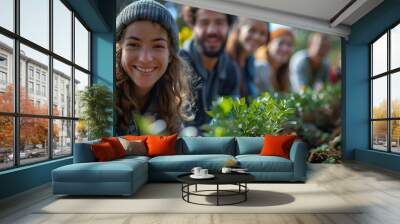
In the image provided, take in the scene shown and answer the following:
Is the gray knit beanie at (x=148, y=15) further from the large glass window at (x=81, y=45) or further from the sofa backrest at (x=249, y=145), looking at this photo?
the sofa backrest at (x=249, y=145)

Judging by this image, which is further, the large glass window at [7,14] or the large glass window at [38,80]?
the large glass window at [38,80]

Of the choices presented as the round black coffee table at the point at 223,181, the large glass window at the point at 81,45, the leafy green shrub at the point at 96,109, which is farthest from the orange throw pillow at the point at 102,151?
the large glass window at the point at 81,45

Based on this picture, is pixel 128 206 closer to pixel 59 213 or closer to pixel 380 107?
pixel 59 213

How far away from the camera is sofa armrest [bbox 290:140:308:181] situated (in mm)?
5492

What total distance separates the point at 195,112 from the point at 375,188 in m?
4.84

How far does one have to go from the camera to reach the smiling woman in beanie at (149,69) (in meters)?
8.64

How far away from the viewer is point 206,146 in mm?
6297

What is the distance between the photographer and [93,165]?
4.64 m

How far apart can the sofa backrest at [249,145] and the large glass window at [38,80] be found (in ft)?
9.67

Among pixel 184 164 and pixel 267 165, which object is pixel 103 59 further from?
pixel 267 165

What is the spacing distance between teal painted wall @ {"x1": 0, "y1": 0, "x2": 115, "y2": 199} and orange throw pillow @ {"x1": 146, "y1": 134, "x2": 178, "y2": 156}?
4.69 feet

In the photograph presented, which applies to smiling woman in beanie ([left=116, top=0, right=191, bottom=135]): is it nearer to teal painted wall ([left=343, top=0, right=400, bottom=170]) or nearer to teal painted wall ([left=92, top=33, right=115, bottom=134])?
teal painted wall ([left=92, top=33, right=115, bottom=134])

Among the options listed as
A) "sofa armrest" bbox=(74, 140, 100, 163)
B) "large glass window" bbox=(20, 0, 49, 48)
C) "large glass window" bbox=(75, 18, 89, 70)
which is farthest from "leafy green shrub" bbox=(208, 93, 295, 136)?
"large glass window" bbox=(20, 0, 49, 48)

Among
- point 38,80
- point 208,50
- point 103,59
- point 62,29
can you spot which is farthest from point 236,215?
point 208,50
